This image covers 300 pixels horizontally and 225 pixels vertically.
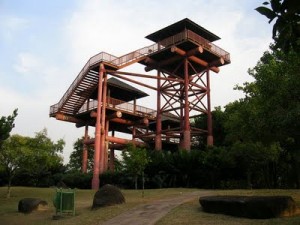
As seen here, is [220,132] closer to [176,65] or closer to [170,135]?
[170,135]

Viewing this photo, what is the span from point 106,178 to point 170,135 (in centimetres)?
1102

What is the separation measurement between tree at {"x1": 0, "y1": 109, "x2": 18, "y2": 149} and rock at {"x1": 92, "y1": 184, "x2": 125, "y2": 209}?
6995mm

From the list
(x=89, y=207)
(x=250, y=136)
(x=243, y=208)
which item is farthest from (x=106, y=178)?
(x=243, y=208)

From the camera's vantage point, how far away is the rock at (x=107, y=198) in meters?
21.1

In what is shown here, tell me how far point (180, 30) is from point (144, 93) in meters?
7.89

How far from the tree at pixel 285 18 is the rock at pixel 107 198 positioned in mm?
17604

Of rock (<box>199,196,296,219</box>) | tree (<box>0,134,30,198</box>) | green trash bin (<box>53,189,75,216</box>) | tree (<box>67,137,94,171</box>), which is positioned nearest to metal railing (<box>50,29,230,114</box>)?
tree (<box>0,134,30,198</box>)

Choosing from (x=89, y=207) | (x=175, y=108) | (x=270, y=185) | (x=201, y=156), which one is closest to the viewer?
(x=89, y=207)

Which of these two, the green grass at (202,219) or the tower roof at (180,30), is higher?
the tower roof at (180,30)

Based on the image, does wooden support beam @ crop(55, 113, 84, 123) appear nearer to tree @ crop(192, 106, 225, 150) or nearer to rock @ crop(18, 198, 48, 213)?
tree @ crop(192, 106, 225, 150)

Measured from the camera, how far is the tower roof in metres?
40.0

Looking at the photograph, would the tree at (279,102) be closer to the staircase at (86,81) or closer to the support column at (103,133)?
the support column at (103,133)

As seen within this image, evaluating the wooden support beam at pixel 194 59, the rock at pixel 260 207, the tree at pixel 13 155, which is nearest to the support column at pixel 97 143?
the tree at pixel 13 155

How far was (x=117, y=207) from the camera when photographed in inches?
810
